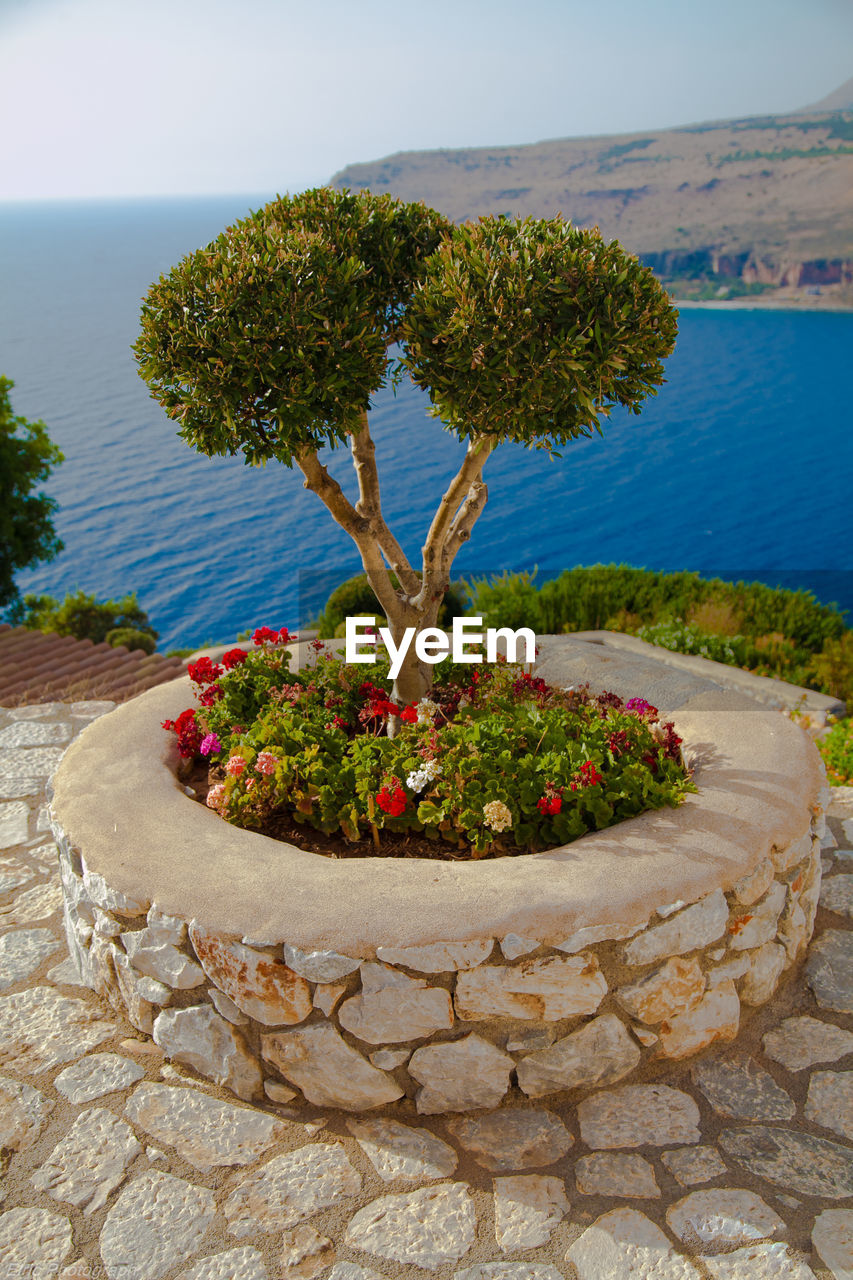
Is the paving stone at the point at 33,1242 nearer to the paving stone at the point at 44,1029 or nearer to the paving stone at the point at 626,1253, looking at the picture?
the paving stone at the point at 44,1029

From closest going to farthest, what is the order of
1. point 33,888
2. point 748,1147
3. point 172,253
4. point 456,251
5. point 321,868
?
point 748,1147, point 321,868, point 456,251, point 33,888, point 172,253

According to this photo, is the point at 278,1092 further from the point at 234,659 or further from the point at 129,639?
the point at 129,639

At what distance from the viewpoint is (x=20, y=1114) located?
3.29 metres

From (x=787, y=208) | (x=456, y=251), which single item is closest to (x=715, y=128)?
(x=787, y=208)

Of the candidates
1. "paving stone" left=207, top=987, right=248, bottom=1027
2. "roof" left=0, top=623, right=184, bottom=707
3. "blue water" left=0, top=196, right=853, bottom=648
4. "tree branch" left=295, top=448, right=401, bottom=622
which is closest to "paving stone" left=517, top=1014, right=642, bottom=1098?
"paving stone" left=207, top=987, right=248, bottom=1027

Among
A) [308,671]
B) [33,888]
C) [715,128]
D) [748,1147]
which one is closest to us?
[748,1147]

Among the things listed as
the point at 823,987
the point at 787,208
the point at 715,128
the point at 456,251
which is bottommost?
the point at 823,987

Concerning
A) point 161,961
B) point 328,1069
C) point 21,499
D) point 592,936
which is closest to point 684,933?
point 592,936

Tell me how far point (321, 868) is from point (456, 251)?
2.78m

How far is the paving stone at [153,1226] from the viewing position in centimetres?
273

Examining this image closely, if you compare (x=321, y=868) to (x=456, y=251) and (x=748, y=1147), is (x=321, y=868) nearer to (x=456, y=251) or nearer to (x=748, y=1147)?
(x=748, y=1147)

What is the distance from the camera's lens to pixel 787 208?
53719 mm

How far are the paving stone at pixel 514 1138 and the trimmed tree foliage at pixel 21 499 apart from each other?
13.7 metres

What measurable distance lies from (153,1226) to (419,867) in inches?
59.4
